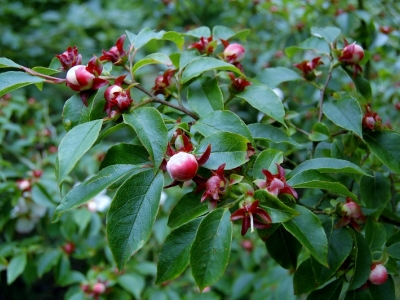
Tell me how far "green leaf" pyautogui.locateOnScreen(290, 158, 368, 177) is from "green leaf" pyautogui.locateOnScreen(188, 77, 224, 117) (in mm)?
160

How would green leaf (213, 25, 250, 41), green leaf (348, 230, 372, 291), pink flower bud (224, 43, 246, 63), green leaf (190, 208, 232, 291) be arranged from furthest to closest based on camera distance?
green leaf (213, 25, 250, 41), pink flower bud (224, 43, 246, 63), green leaf (348, 230, 372, 291), green leaf (190, 208, 232, 291)

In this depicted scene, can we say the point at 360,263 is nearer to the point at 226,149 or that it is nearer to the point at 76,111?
the point at 226,149

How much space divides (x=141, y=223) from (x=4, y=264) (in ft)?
3.60

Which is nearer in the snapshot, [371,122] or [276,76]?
[371,122]

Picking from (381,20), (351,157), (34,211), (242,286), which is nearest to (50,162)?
(34,211)

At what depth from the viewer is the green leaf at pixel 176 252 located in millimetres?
549

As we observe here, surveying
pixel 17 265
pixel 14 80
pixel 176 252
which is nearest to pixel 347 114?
pixel 176 252

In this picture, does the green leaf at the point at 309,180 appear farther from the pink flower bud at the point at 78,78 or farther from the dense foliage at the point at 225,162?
the pink flower bud at the point at 78,78

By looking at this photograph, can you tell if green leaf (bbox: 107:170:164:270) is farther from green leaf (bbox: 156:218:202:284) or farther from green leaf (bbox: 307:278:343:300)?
green leaf (bbox: 307:278:343:300)

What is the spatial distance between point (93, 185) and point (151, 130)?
10 centimetres

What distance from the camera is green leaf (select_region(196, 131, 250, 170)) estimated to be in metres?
0.55

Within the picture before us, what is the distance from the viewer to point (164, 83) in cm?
70

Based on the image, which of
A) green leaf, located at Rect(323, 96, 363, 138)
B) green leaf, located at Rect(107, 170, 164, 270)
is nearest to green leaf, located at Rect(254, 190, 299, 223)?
green leaf, located at Rect(107, 170, 164, 270)

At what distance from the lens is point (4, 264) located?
4.62 ft
